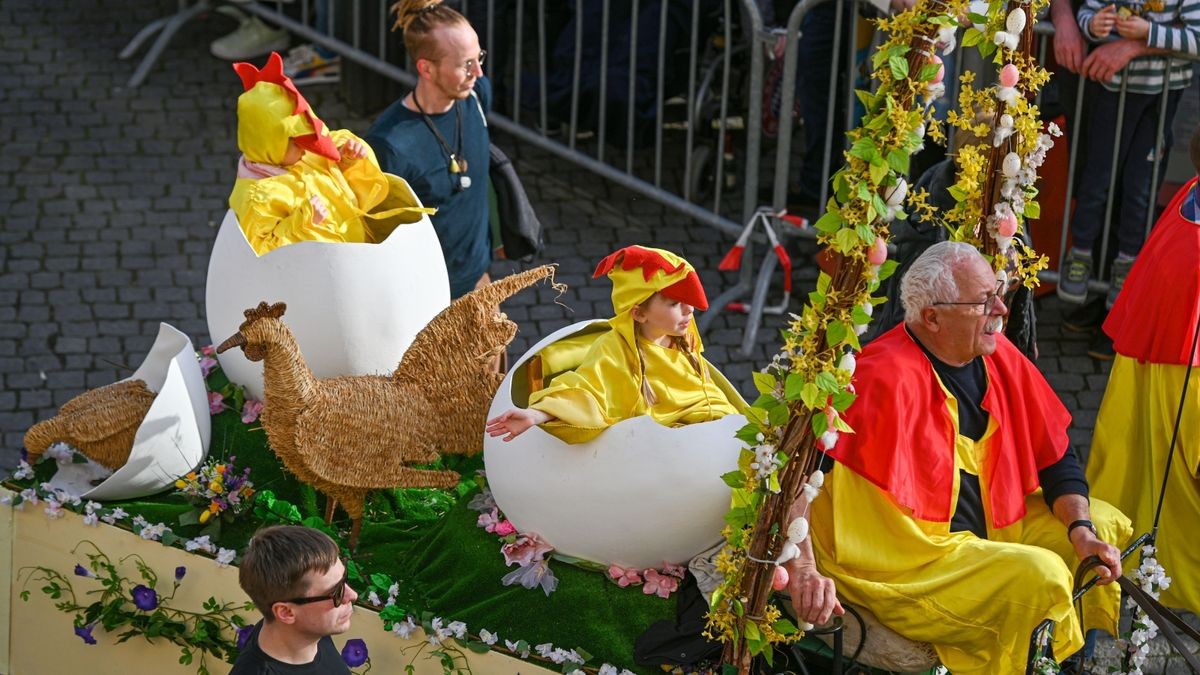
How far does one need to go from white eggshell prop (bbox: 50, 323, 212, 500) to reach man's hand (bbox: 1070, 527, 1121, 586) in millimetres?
2882

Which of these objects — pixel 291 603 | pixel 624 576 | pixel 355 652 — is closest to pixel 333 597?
pixel 291 603

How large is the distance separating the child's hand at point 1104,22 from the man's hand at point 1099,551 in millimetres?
3182

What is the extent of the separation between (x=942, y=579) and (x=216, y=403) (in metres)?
2.71

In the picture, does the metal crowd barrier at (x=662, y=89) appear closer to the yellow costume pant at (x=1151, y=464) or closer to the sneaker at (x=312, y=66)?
the sneaker at (x=312, y=66)

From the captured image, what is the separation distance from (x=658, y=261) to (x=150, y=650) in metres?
2.19

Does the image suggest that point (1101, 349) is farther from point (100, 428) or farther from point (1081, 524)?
point (100, 428)

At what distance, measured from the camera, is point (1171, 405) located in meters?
5.42

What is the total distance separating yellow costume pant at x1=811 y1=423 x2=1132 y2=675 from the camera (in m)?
4.52

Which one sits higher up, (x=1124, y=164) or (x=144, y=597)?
(x=1124, y=164)

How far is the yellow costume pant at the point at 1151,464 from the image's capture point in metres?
5.45

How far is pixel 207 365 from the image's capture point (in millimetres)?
6137

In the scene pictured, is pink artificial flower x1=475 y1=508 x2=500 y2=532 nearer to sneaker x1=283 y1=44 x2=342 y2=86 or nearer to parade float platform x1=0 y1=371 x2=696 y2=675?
parade float platform x1=0 y1=371 x2=696 y2=675

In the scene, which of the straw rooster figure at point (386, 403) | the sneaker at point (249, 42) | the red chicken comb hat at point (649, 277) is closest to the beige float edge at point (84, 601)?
the straw rooster figure at point (386, 403)

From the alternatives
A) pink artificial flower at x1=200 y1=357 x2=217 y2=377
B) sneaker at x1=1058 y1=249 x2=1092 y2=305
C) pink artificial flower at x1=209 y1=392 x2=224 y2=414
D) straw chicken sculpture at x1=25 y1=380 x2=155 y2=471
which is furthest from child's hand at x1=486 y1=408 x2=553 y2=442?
sneaker at x1=1058 y1=249 x2=1092 y2=305
